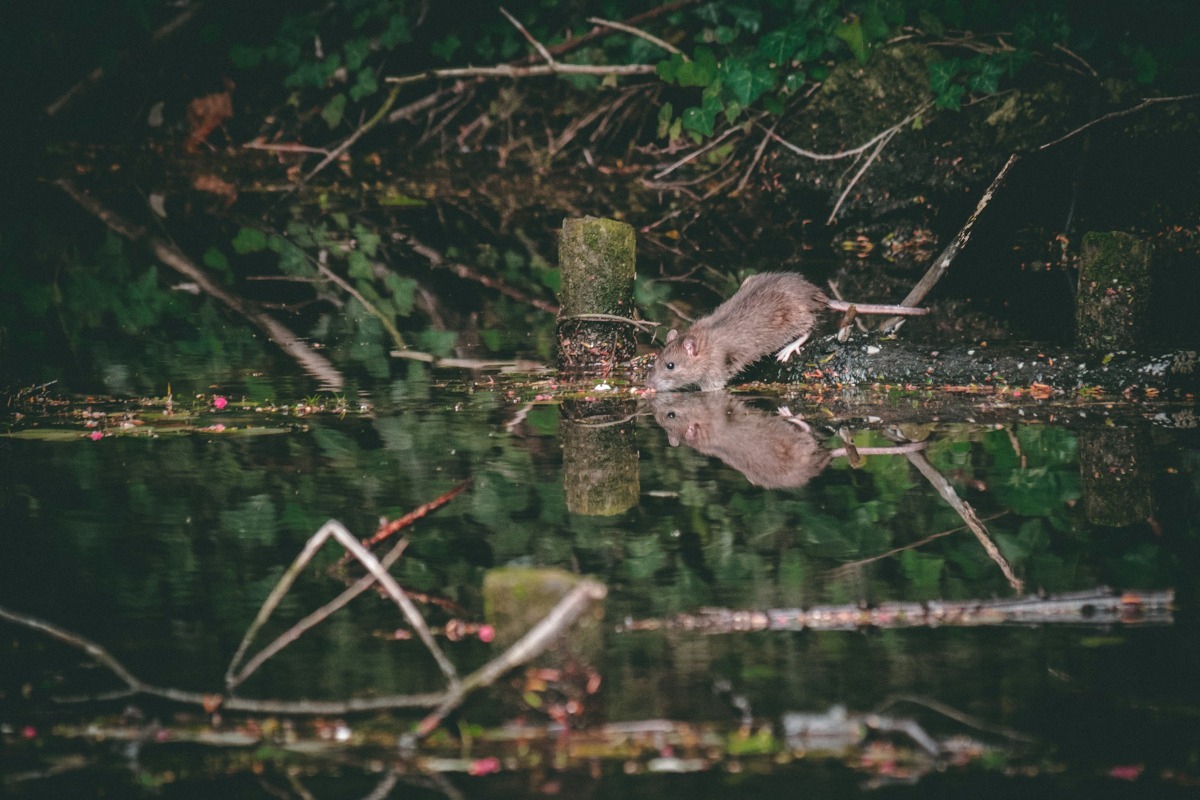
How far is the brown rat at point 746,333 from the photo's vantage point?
7223mm

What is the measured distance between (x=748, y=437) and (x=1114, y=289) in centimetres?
212

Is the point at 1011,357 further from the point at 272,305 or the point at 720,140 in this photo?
the point at 720,140

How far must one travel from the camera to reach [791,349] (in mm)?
7652

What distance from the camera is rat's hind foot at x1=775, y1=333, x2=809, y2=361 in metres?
7.64

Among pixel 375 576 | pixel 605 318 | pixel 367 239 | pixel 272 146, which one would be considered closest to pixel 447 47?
pixel 272 146

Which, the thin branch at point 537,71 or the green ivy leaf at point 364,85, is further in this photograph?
the green ivy leaf at point 364,85

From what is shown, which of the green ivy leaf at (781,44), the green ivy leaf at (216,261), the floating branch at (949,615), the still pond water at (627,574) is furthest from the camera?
the green ivy leaf at (781,44)

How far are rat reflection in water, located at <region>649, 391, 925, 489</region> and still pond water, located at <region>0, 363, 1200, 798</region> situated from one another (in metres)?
0.02

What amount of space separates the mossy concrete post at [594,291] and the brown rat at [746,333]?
1.81ft

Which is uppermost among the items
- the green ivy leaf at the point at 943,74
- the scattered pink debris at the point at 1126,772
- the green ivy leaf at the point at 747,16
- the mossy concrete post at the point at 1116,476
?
the green ivy leaf at the point at 747,16

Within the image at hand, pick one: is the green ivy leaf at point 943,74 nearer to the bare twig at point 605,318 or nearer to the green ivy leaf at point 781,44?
the green ivy leaf at point 781,44

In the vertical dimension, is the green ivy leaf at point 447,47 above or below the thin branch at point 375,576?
above

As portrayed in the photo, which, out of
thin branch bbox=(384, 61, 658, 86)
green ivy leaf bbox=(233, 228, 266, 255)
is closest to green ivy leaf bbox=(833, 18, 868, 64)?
thin branch bbox=(384, 61, 658, 86)

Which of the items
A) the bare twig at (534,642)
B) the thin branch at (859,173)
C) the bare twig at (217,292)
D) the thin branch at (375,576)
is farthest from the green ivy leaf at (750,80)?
the bare twig at (534,642)
